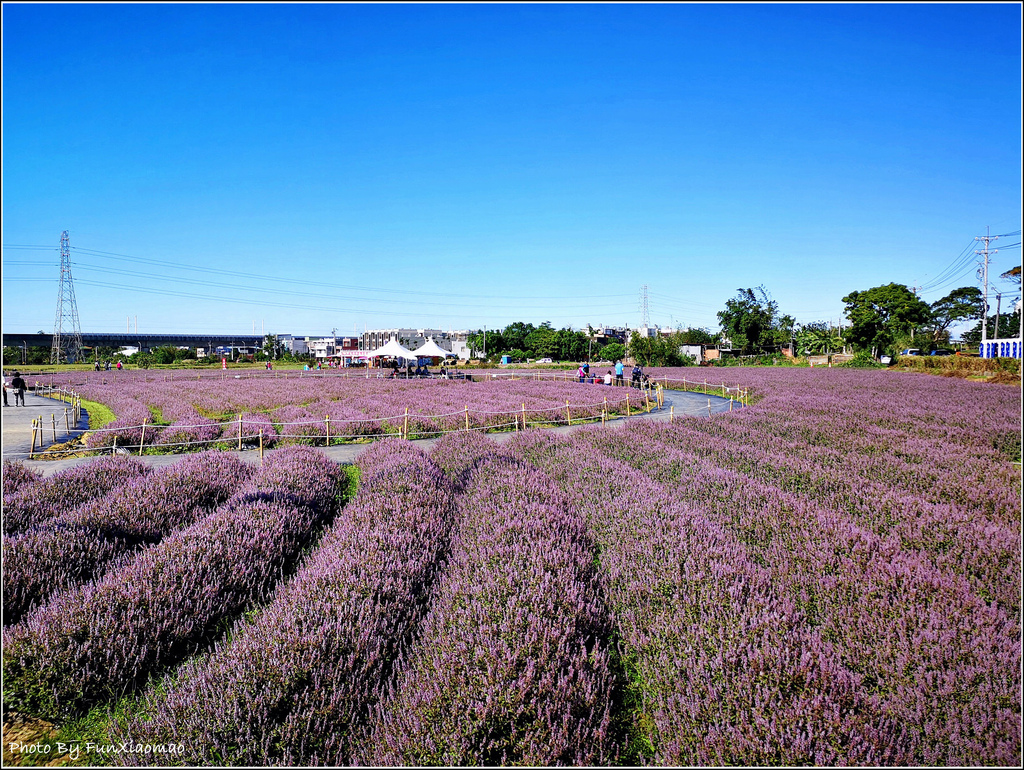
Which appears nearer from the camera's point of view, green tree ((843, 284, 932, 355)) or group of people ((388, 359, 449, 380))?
group of people ((388, 359, 449, 380))

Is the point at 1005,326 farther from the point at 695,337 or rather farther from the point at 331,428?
the point at 695,337

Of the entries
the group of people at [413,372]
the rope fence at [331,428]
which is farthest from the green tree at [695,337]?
the rope fence at [331,428]

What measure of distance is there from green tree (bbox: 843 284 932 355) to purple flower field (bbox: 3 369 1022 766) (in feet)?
146

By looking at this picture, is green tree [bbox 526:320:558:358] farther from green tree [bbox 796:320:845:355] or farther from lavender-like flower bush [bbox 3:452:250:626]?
lavender-like flower bush [bbox 3:452:250:626]

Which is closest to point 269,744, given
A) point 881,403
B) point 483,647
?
point 483,647

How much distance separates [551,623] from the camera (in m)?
3.17

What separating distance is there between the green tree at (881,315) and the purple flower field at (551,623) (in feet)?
146

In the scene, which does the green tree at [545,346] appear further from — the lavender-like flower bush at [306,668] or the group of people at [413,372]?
the lavender-like flower bush at [306,668]

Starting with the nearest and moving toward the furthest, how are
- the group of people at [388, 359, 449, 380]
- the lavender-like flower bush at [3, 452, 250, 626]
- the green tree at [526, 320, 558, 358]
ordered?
the lavender-like flower bush at [3, 452, 250, 626] < the group of people at [388, 359, 449, 380] < the green tree at [526, 320, 558, 358]

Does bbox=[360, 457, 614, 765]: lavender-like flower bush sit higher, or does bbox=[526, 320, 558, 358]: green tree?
bbox=[526, 320, 558, 358]: green tree

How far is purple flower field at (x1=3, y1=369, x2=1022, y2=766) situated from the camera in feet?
7.97

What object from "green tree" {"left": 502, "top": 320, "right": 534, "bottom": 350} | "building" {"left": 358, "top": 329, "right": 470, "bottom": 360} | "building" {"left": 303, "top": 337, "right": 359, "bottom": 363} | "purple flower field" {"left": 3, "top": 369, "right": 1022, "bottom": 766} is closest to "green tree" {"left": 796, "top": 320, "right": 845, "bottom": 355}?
"green tree" {"left": 502, "top": 320, "right": 534, "bottom": 350}

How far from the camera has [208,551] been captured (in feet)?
13.9

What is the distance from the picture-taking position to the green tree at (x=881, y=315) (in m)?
41.8
